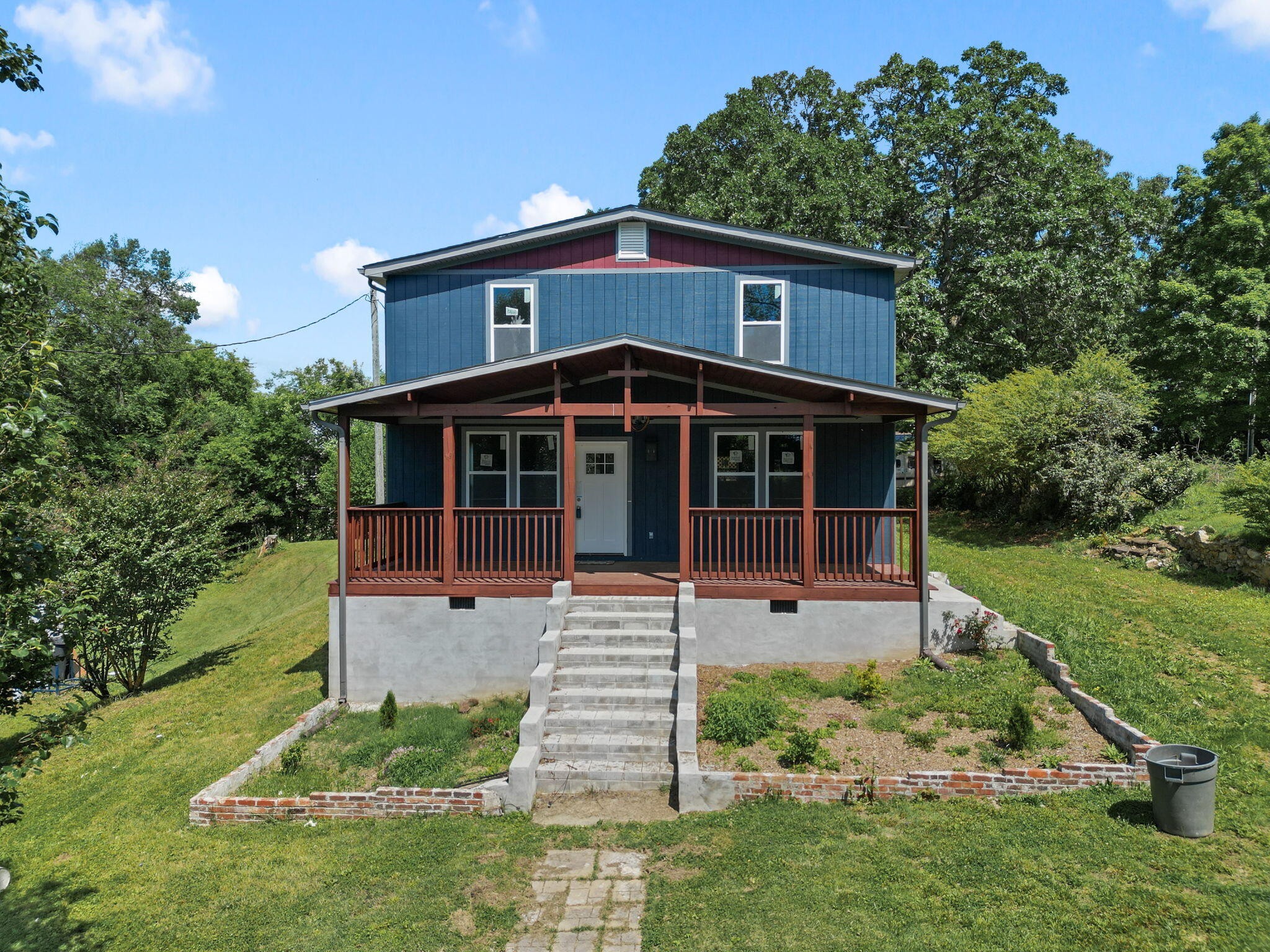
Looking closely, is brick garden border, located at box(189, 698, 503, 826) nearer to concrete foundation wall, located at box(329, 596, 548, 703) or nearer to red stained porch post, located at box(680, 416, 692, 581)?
concrete foundation wall, located at box(329, 596, 548, 703)

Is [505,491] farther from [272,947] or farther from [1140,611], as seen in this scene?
[1140,611]

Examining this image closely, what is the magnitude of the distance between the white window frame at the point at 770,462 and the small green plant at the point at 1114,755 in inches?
237

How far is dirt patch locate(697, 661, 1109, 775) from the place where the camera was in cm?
Result: 684

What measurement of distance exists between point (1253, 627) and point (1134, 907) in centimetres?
720

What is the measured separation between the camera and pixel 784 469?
1209 centimetres

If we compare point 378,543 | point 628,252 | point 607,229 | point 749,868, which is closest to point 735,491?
point 628,252

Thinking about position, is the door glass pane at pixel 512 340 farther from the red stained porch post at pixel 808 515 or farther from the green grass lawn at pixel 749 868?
the green grass lawn at pixel 749 868

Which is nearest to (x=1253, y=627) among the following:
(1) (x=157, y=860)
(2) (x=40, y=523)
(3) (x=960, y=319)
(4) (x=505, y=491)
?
(4) (x=505, y=491)

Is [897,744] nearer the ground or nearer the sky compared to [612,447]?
nearer the ground

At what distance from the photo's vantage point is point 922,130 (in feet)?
79.8

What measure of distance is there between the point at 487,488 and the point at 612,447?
2.27m

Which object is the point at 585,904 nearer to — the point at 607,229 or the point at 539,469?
the point at 539,469

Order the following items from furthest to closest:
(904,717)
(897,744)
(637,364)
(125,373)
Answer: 1. (125,373)
2. (637,364)
3. (904,717)
4. (897,744)

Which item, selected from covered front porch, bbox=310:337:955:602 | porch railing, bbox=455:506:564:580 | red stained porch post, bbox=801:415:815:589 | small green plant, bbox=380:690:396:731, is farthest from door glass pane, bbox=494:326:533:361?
small green plant, bbox=380:690:396:731
